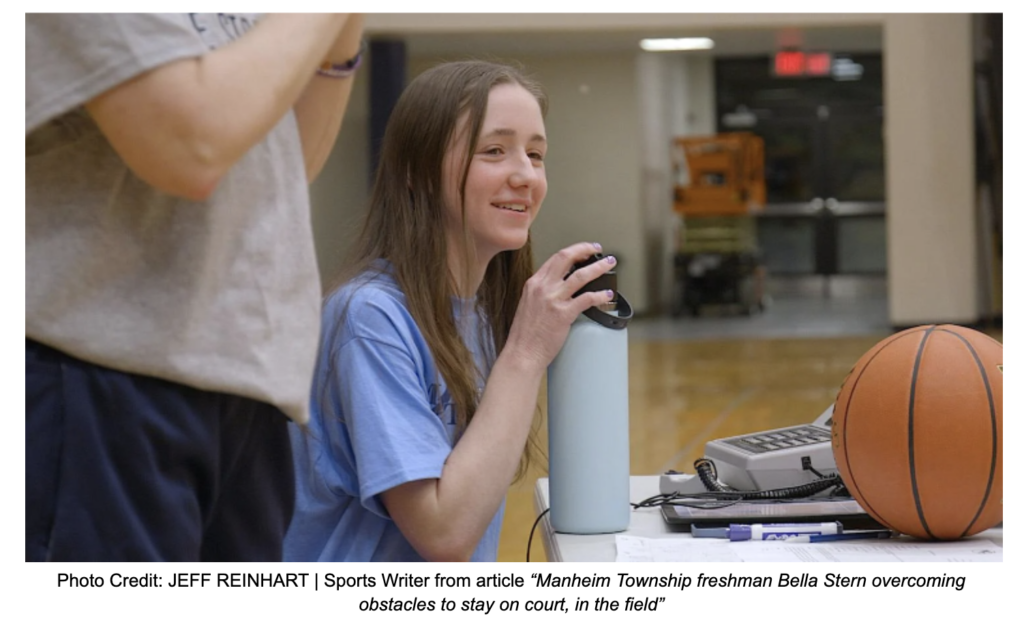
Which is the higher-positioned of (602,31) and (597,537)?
(602,31)

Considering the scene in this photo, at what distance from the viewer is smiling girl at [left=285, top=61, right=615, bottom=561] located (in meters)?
1.08

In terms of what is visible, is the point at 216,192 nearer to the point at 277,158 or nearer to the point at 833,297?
the point at 277,158

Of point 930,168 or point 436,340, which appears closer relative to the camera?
point 436,340

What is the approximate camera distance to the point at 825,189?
45.4ft

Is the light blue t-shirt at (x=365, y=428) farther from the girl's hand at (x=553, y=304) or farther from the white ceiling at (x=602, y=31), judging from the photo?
the white ceiling at (x=602, y=31)

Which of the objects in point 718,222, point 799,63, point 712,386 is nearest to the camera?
point 712,386

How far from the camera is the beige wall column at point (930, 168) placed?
769 centimetres

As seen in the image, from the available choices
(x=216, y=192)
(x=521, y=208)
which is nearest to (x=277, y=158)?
(x=216, y=192)

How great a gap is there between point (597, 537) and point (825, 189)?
13.4m

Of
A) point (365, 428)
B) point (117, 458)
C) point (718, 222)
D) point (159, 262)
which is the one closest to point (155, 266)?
point (159, 262)

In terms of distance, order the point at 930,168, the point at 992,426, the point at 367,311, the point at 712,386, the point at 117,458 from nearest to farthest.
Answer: the point at 117,458 < the point at 992,426 < the point at 367,311 < the point at 712,386 < the point at 930,168

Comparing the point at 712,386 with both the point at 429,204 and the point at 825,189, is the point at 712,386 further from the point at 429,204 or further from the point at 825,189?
the point at 825,189

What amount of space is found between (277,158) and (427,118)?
1.44 feet

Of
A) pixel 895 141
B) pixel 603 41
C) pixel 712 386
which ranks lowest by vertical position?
pixel 712 386
